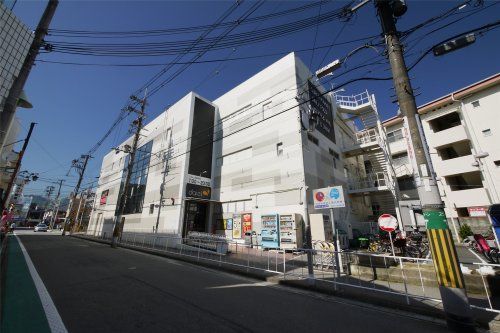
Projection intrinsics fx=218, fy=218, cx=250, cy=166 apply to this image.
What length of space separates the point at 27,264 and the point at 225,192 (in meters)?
13.7

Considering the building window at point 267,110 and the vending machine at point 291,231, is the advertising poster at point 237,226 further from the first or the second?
the building window at point 267,110

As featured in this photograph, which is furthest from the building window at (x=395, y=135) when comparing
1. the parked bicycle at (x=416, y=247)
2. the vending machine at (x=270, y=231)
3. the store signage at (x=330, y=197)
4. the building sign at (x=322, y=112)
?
the store signage at (x=330, y=197)

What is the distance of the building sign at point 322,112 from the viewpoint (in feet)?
64.8

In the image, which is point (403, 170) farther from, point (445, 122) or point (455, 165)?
point (445, 122)

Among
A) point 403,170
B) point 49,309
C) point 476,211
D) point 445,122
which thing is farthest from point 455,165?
point 49,309

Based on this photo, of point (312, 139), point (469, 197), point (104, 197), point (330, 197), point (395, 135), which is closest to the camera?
point (330, 197)

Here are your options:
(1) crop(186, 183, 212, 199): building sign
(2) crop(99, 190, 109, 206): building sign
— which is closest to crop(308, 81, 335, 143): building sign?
(1) crop(186, 183, 212, 199): building sign

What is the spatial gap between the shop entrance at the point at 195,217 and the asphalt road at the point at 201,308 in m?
12.1

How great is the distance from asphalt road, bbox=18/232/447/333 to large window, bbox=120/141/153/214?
1869cm

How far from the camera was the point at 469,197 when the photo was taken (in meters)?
19.4

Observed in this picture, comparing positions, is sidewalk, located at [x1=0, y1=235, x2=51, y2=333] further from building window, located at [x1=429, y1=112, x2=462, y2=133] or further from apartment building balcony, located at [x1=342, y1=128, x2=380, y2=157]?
building window, located at [x1=429, y1=112, x2=462, y2=133]

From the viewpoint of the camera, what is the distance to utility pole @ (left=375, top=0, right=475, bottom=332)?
14.1 feet

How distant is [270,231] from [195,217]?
27.5 ft

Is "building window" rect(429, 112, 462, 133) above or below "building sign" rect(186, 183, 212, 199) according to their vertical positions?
above
